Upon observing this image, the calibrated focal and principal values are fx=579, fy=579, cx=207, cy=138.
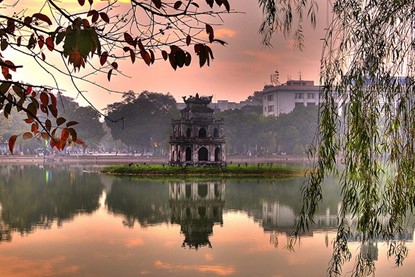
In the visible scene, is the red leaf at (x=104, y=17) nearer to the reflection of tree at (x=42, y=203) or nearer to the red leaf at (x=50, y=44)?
the red leaf at (x=50, y=44)

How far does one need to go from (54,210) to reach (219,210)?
Answer: 7559 mm

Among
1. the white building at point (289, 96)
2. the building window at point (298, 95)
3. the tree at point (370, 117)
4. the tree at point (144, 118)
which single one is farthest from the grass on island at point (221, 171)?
the building window at point (298, 95)

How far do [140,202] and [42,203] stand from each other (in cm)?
499

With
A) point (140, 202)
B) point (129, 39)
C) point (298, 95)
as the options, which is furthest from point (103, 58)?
point (298, 95)

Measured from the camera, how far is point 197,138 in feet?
187

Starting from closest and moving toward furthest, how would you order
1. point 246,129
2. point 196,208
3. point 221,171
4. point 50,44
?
point 50,44, point 196,208, point 221,171, point 246,129

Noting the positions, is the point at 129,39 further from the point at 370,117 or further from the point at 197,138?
the point at 197,138

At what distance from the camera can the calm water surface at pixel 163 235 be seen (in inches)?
582

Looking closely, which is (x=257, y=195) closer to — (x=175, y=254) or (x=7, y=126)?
(x=175, y=254)

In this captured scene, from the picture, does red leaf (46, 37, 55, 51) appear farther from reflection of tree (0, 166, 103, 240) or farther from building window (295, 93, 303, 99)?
building window (295, 93, 303, 99)

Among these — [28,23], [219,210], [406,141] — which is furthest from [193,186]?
[28,23]

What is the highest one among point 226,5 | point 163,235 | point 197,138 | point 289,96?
point 289,96

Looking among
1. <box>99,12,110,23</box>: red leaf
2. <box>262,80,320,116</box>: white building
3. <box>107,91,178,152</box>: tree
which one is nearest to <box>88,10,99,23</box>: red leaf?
<box>99,12,110,23</box>: red leaf

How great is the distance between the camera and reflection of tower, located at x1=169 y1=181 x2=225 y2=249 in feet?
64.5
